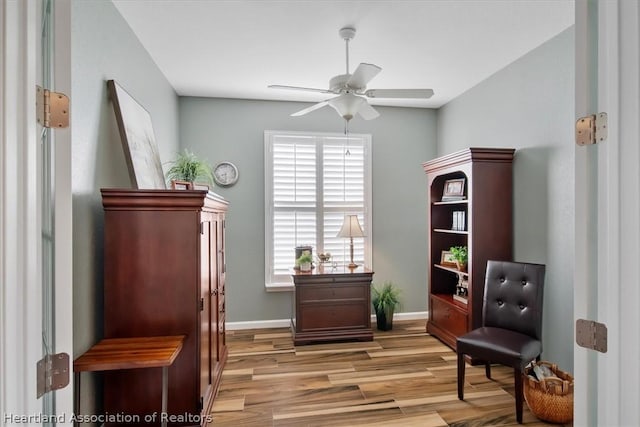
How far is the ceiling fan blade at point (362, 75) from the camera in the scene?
2.22 metres

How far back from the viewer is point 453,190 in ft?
11.9

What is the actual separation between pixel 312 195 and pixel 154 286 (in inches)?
99.7

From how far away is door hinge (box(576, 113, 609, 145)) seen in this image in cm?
96

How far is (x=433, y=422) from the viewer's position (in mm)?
2260

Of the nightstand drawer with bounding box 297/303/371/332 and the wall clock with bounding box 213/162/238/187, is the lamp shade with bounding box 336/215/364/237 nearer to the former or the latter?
the nightstand drawer with bounding box 297/303/371/332

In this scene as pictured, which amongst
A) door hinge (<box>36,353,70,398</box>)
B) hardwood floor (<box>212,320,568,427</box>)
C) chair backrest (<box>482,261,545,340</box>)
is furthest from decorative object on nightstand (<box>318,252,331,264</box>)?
door hinge (<box>36,353,70,398</box>)

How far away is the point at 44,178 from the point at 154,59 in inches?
102

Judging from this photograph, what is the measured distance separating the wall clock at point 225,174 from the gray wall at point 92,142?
1587mm

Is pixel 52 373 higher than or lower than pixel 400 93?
lower

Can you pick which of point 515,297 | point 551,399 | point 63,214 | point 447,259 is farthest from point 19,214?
point 447,259

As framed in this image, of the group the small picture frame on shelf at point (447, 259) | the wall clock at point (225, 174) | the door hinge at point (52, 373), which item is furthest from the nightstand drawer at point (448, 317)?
the door hinge at point (52, 373)

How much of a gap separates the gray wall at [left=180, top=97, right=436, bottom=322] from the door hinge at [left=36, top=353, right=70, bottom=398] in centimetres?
319

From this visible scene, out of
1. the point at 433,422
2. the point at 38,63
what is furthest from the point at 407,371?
the point at 38,63

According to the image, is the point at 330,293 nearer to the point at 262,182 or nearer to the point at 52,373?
the point at 262,182
